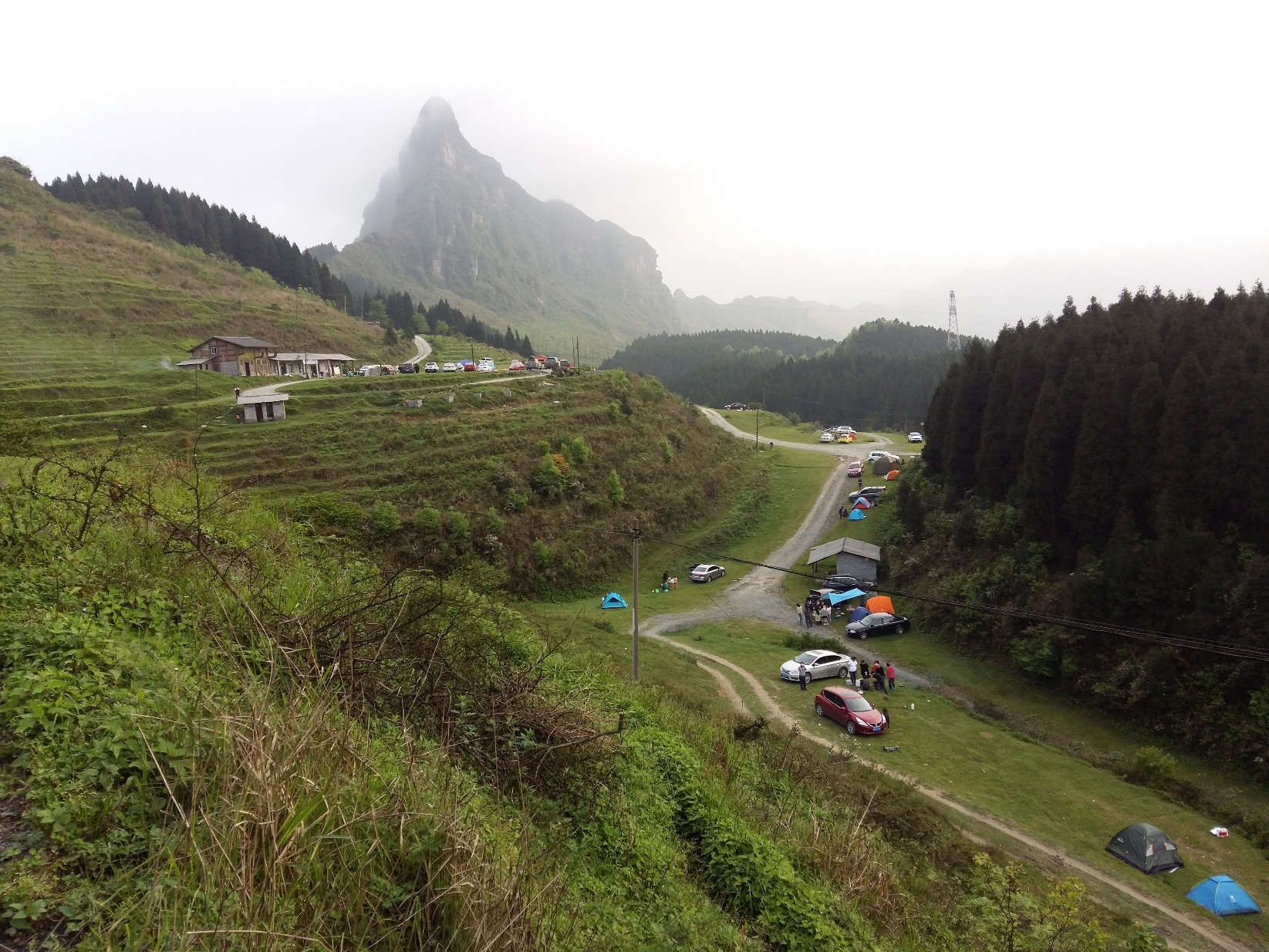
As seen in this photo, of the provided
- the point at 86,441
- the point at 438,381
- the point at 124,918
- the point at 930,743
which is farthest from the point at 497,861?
the point at 438,381

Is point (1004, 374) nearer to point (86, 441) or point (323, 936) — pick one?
point (323, 936)

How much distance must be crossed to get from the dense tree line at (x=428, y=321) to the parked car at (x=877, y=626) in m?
74.9

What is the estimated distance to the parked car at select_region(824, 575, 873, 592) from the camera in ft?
107

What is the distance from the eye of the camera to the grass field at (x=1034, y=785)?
13.5 meters

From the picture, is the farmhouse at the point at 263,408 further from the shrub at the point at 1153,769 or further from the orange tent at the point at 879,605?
the shrub at the point at 1153,769

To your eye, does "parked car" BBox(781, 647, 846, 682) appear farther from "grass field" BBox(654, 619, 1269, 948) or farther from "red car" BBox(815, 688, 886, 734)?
"red car" BBox(815, 688, 886, 734)

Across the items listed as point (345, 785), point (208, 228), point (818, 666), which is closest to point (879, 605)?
point (818, 666)

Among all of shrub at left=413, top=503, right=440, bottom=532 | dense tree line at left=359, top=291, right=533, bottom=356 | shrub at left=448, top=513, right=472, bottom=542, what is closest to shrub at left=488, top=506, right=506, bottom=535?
shrub at left=448, top=513, right=472, bottom=542

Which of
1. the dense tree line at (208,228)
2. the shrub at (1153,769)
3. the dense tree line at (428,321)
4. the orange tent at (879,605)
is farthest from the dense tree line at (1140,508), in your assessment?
the dense tree line at (208,228)

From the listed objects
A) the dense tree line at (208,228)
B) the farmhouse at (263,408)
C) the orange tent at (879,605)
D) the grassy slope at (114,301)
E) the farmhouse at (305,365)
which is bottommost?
the orange tent at (879,605)

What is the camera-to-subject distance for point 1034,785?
54.5ft

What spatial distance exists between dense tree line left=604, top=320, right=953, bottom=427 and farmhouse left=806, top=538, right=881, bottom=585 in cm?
5958

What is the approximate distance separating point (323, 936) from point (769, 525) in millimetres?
42198

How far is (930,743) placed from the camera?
18297 mm
